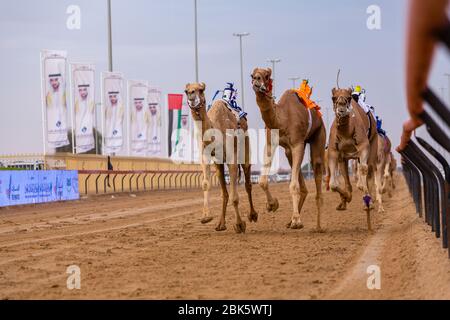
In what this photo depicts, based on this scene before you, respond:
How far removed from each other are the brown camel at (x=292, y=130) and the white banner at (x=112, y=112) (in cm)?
2581

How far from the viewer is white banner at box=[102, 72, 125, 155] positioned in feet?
128

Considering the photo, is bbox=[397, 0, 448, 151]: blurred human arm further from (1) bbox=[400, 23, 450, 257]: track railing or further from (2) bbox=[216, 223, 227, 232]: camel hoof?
(2) bbox=[216, 223, 227, 232]: camel hoof

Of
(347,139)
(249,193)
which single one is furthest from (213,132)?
(347,139)

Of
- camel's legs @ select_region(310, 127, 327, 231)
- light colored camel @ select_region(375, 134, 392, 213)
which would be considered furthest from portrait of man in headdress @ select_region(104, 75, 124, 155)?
camel's legs @ select_region(310, 127, 327, 231)

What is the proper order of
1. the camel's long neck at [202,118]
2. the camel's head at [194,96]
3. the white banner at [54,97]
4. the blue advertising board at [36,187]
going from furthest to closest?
the white banner at [54,97], the blue advertising board at [36,187], the camel's long neck at [202,118], the camel's head at [194,96]

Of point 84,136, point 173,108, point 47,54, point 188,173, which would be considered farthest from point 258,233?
point 188,173

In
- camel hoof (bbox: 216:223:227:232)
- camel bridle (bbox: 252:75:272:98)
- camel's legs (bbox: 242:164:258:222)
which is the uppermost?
camel bridle (bbox: 252:75:272:98)

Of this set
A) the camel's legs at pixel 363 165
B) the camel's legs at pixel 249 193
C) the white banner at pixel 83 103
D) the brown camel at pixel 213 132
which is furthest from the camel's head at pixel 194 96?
the white banner at pixel 83 103

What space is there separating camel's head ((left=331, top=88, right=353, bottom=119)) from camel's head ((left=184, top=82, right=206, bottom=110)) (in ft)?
6.24

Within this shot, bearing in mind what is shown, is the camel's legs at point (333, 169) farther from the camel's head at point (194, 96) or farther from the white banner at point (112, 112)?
the white banner at point (112, 112)

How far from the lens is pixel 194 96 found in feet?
41.5

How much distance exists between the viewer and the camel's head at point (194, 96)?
12656 millimetres
